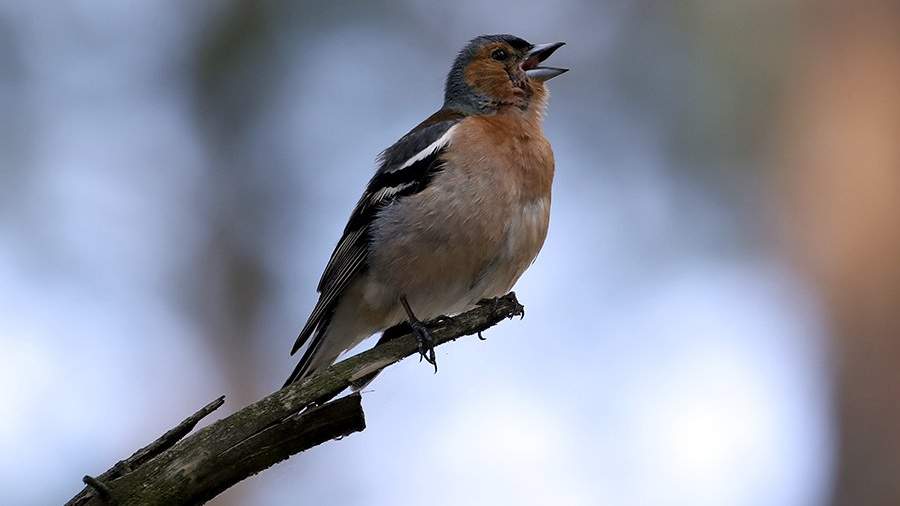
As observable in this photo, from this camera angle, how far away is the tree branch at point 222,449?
3986 mm

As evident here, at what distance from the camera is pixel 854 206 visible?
854 centimetres

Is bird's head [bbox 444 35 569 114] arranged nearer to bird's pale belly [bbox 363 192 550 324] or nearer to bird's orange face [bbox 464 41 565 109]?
bird's orange face [bbox 464 41 565 109]

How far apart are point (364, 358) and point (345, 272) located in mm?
1687

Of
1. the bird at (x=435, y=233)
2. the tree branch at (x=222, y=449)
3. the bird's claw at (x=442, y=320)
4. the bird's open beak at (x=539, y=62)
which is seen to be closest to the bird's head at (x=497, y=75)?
the bird's open beak at (x=539, y=62)

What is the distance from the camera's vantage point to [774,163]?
9.73 meters

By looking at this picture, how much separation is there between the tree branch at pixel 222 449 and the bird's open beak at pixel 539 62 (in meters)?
3.55

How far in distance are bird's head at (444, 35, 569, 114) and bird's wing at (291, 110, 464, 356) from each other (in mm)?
373

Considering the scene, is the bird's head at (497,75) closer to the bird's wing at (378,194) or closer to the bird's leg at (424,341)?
the bird's wing at (378,194)

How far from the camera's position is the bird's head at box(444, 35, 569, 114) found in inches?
282

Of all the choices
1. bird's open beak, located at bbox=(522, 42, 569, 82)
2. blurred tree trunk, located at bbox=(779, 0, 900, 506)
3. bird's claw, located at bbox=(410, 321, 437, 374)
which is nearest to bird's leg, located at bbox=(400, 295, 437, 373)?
bird's claw, located at bbox=(410, 321, 437, 374)

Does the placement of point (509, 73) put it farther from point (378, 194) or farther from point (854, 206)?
point (854, 206)

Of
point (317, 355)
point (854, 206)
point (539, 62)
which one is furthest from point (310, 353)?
point (854, 206)

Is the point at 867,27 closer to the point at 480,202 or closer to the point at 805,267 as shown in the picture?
the point at 805,267

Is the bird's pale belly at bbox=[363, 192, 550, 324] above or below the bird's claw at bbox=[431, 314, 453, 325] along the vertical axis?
above
